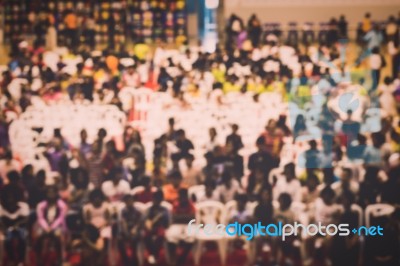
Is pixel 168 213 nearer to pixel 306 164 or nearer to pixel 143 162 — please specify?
pixel 143 162

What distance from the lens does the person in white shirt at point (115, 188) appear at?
21.0 feet

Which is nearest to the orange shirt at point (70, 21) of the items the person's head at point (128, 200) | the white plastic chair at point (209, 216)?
the person's head at point (128, 200)

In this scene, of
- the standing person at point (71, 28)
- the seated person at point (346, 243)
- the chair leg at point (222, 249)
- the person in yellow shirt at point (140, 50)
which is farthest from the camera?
the standing person at point (71, 28)

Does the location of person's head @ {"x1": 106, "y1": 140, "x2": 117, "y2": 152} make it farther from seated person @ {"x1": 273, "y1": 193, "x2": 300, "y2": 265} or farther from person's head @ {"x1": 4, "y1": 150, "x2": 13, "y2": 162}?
seated person @ {"x1": 273, "y1": 193, "x2": 300, "y2": 265}

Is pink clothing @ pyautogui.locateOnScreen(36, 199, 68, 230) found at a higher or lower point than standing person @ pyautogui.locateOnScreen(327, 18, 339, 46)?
lower

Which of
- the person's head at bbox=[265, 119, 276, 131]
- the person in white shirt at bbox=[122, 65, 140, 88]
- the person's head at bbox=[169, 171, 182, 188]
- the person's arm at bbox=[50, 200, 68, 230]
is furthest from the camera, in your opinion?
the person in white shirt at bbox=[122, 65, 140, 88]

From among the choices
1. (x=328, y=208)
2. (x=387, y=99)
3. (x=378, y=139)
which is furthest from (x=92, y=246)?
(x=387, y=99)

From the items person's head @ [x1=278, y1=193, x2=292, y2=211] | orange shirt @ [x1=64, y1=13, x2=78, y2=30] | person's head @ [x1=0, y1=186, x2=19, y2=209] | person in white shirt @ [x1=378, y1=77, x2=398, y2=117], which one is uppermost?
orange shirt @ [x1=64, y1=13, x2=78, y2=30]

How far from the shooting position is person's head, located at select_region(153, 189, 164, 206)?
6094 mm

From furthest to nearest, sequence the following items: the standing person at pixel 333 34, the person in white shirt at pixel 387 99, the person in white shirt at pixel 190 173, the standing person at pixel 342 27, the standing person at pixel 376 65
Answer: the standing person at pixel 342 27, the standing person at pixel 333 34, the standing person at pixel 376 65, the person in white shirt at pixel 387 99, the person in white shirt at pixel 190 173

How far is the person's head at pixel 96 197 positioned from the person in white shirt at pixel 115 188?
0.43 feet

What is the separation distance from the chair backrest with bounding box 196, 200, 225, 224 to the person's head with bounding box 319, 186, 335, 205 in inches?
45.2

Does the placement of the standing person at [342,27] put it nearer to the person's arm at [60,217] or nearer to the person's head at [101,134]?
the person's head at [101,134]

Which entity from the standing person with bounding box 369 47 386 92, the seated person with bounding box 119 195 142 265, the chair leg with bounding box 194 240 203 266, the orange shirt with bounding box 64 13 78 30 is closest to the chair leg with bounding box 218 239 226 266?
the chair leg with bounding box 194 240 203 266
